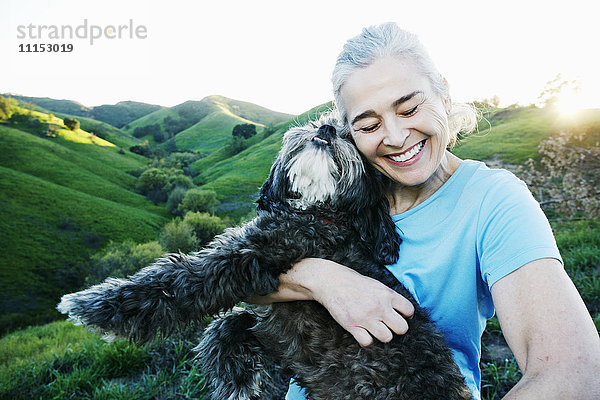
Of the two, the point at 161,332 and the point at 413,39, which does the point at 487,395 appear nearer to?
the point at 161,332

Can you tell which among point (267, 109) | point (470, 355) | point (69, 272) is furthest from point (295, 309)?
point (267, 109)

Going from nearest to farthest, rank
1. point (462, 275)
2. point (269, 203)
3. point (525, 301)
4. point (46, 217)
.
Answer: point (525, 301)
point (462, 275)
point (269, 203)
point (46, 217)

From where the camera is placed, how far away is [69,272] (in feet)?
47.5

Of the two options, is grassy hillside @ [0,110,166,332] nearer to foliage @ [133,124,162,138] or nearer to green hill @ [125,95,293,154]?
green hill @ [125,95,293,154]

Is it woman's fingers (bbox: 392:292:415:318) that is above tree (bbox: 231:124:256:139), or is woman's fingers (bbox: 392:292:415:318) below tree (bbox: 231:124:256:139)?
below

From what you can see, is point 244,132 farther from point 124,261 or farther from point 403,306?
point 403,306

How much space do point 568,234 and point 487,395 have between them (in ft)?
14.9

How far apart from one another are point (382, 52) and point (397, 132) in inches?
15.8

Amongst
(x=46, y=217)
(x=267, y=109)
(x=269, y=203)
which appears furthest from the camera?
(x=267, y=109)

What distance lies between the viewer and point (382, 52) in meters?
1.75

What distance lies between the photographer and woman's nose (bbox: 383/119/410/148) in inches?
70.0

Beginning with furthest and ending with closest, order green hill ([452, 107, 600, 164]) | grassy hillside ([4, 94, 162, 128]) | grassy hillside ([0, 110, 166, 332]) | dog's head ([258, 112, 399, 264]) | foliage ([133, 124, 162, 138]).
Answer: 1. grassy hillside ([4, 94, 162, 128])
2. foliage ([133, 124, 162, 138])
3. grassy hillside ([0, 110, 166, 332])
4. green hill ([452, 107, 600, 164])
5. dog's head ([258, 112, 399, 264])

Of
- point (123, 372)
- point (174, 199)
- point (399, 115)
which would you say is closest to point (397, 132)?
point (399, 115)

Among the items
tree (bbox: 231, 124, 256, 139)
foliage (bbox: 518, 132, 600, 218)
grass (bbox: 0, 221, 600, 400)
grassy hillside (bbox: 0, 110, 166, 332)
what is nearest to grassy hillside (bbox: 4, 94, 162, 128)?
tree (bbox: 231, 124, 256, 139)
